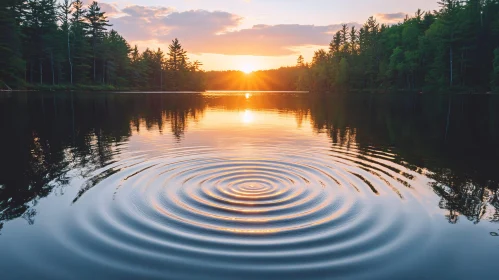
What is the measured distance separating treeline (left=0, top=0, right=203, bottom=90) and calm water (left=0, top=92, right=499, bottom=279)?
6589cm

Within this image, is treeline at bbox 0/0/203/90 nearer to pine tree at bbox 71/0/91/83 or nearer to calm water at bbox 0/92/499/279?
pine tree at bbox 71/0/91/83

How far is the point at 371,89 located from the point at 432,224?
126m

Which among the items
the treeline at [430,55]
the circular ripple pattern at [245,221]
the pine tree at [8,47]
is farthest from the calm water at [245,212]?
the treeline at [430,55]

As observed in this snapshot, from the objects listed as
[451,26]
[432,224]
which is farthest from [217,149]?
[451,26]

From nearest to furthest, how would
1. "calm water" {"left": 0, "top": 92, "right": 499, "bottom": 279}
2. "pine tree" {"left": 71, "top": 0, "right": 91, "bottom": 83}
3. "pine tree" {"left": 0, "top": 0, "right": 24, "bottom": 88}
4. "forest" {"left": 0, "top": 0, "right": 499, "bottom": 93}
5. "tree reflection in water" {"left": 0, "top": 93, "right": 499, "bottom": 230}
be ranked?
"calm water" {"left": 0, "top": 92, "right": 499, "bottom": 279} → "tree reflection in water" {"left": 0, "top": 93, "right": 499, "bottom": 230} → "pine tree" {"left": 0, "top": 0, "right": 24, "bottom": 88} → "forest" {"left": 0, "top": 0, "right": 499, "bottom": 93} → "pine tree" {"left": 71, "top": 0, "right": 91, "bottom": 83}

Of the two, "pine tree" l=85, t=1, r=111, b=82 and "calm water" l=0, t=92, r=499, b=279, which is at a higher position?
"pine tree" l=85, t=1, r=111, b=82

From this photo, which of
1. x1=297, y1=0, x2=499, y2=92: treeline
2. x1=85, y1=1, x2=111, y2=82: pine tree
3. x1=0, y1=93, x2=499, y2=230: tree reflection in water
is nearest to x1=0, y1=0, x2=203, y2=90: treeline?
x1=85, y1=1, x2=111, y2=82: pine tree

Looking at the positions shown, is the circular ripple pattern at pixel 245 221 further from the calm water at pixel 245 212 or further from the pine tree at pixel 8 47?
the pine tree at pixel 8 47

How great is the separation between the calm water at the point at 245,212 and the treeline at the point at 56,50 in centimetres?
6589

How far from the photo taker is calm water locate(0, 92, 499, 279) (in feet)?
21.7

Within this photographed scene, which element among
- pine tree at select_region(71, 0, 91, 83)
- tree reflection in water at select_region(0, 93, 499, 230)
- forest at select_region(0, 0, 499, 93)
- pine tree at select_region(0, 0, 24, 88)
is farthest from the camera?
pine tree at select_region(71, 0, 91, 83)

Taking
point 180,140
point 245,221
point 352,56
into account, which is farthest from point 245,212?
point 352,56

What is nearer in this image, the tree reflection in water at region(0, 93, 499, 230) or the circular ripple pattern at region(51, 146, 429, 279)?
the circular ripple pattern at region(51, 146, 429, 279)

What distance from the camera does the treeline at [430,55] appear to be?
284 feet
